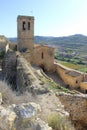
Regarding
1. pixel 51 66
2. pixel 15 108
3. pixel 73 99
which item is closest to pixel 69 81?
pixel 51 66

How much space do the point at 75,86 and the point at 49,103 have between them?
54.0 feet

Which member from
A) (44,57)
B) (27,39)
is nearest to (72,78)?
(44,57)

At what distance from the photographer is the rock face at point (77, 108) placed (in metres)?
8.85

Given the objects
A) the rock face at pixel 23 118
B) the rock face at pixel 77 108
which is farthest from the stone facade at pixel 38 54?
the rock face at pixel 23 118

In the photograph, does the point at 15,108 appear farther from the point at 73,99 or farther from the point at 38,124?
the point at 73,99

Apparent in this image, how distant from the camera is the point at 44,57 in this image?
2403cm

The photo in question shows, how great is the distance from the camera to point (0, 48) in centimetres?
1997

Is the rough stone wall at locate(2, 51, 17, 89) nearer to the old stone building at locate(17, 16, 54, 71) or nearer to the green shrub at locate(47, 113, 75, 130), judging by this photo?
the old stone building at locate(17, 16, 54, 71)

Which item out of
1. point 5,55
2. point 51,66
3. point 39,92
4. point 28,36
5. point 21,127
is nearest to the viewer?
point 21,127

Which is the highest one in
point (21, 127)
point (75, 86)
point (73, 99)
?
point (21, 127)

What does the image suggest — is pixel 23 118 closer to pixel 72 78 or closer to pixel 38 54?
pixel 38 54

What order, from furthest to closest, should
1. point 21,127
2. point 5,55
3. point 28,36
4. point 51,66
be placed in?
point 51,66 → point 28,36 → point 5,55 → point 21,127

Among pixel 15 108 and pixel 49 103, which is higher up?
pixel 15 108

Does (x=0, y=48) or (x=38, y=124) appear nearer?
(x=38, y=124)
